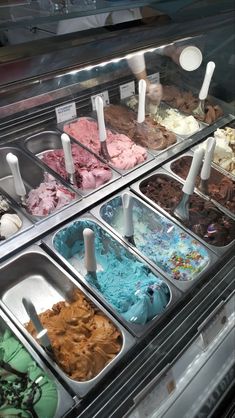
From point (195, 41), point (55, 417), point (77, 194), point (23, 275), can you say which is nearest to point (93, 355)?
point (55, 417)

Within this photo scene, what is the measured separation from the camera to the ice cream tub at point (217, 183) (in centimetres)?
205

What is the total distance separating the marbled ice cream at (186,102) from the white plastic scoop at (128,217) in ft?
4.02

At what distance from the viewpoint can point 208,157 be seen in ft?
6.04

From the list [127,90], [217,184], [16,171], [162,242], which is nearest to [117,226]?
[162,242]

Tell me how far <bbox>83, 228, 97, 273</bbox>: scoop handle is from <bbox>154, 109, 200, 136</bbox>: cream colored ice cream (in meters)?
1.26

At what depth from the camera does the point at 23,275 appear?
1666mm

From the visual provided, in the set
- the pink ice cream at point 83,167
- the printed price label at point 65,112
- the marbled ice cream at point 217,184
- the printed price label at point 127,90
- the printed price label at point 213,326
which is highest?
the printed price label at point 65,112

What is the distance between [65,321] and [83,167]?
34.6 inches

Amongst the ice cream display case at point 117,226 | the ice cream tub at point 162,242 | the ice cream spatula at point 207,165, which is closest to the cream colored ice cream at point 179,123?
the ice cream display case at point 117,226

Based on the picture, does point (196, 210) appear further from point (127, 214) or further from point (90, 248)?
point (90, 248)

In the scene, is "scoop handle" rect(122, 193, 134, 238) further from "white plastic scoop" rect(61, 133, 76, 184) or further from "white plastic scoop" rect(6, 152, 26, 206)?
"white plastic scoop" rect(6, 152, 26, 206)

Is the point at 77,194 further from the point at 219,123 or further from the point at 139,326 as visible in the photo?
the point at 219,123

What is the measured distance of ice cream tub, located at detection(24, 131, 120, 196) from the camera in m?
1.89

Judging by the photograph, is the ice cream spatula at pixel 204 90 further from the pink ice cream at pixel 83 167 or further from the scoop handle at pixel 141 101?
the pink ice cream at pixel 83 167
